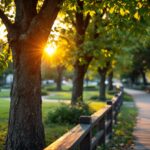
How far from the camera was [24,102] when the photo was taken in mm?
8133

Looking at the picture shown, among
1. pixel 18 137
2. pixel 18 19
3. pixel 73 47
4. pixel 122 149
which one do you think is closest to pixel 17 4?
pixel 18 19

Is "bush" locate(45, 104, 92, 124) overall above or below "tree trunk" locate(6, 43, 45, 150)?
below

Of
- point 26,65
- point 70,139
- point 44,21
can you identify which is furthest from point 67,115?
point 70,139

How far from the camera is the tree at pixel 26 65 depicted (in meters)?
7.97

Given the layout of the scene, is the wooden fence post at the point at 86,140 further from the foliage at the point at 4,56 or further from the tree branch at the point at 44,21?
the foliage at the point at 4,56

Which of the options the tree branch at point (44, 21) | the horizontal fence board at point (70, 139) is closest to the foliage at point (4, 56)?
Result: the tree branch at point (44, 21)

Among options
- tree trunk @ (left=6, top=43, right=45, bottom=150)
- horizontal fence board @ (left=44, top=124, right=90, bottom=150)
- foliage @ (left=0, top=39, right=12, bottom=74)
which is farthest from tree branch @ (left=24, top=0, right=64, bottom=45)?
horizontal fence board @ (left=44, top=124, right=90, bottom=150)

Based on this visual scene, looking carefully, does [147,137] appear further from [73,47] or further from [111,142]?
[73,47]

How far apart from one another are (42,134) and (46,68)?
5578cm

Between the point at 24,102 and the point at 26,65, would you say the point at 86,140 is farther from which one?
the point at 26,65

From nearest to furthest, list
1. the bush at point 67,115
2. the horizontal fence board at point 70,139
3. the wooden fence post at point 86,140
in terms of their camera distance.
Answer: the horizontal fence board at point 70,139 < the wooden fence post at point 86,140 < the bush at point 67,115

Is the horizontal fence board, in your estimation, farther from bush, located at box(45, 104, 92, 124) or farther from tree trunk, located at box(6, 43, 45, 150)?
bush, located at box(45, 104, 92, 124)

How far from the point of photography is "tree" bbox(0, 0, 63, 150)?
797 cm

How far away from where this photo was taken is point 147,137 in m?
13.2
